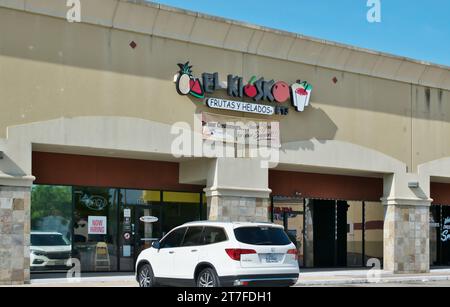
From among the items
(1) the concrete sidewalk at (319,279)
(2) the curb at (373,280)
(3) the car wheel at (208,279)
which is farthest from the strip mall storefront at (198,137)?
(3) the car wheel at (208,279)

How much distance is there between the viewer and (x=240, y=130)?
926 inches

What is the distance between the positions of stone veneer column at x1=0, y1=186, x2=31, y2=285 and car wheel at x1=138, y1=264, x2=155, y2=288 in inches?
158

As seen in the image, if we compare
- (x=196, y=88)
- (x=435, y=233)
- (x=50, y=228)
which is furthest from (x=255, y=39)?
(x=435, y=233)

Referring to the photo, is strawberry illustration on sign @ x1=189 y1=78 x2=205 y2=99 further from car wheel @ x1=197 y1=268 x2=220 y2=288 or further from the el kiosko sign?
car wheel @ x1=197 y1=268 x2=220 y2=288

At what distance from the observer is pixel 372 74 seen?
27.0m

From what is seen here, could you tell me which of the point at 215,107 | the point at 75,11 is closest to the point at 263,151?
the point at 215,107

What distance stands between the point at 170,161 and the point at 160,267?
8349 millimetres

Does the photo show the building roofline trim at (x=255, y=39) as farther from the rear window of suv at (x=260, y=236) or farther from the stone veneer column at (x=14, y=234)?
the rear window of suv at (x=260, y=236)

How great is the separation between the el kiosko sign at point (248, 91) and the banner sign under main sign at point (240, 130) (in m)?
0.35

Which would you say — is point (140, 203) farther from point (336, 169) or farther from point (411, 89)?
point (411, 89)

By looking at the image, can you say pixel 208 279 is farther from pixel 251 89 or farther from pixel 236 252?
pixel 251 89

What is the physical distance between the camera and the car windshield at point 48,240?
73.5 ft

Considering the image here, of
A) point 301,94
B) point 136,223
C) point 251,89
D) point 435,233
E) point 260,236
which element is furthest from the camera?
point 435,233

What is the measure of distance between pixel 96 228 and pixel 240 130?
233 inches
